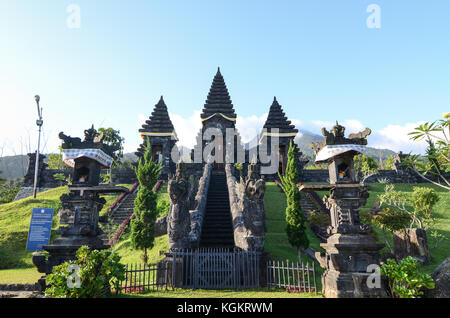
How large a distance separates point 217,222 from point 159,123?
66.6 feet

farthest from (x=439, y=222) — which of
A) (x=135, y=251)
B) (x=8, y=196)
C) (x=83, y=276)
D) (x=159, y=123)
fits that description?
(x=8, y=196)

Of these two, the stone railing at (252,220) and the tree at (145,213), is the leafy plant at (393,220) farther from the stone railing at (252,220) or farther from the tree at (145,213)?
the tree at (145,213)

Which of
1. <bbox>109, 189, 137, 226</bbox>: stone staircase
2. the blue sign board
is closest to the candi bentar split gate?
the blue sign board

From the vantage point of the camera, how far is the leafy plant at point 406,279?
6.17 metres

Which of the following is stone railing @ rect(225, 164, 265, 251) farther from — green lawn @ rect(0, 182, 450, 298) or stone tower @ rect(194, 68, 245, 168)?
stone tower @ rect(194, 68, 245, 168)

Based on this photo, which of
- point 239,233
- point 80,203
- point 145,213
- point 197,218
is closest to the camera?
point 80,203

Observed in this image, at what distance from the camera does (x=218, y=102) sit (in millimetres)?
35094

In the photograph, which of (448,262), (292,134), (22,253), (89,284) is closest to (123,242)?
(22,253)

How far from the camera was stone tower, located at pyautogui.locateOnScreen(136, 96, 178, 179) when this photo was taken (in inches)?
1222

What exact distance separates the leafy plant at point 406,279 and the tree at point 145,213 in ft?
33.7

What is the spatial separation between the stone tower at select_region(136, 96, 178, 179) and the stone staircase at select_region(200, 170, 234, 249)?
35.6 feet

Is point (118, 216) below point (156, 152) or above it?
below

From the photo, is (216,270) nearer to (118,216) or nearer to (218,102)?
(118,216)
